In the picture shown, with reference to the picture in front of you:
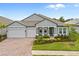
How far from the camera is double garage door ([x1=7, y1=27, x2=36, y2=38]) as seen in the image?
410 inches

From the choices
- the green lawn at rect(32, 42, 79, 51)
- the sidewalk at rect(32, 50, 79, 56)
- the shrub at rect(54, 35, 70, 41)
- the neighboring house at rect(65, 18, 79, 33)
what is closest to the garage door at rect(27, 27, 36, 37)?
the green lawn at rect(32, 42, 79, 51)

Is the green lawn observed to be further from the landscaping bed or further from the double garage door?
the double garage door

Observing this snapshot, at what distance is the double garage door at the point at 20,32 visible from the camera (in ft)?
34.1

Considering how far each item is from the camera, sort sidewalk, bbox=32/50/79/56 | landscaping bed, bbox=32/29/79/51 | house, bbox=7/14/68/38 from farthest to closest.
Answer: house, bbox=7/14/68/38
landscaping bed, bbox=32/29/79/51
sidewalk, bbox=32/50/79/56

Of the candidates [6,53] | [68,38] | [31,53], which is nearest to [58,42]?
[68,38]

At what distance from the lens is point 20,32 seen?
10.6 meters

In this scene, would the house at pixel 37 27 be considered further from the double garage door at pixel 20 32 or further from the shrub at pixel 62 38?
the shrub at pixel 62 38

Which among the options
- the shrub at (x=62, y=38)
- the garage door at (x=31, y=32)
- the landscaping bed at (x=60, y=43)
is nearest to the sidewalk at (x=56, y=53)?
the landscaping bed at (x=60, y=43)

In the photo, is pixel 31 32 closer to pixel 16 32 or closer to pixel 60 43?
pixel 16 32

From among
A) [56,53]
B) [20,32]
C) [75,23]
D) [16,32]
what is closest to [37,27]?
[20,32]

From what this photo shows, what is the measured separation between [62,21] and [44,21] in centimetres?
62

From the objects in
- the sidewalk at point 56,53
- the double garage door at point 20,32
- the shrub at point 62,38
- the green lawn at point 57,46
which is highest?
the double garage door at point 20,32

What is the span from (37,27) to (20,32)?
0.64 metres

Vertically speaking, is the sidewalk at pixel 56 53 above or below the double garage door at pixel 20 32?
below
